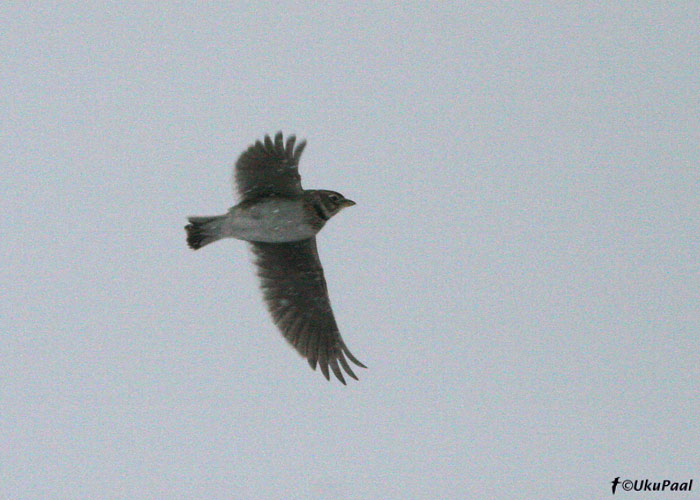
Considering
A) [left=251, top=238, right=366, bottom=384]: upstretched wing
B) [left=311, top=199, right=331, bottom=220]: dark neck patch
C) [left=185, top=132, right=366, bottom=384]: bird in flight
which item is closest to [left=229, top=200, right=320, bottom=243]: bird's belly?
[left=185, top=132, right=366, bottom=384]: bird in flight

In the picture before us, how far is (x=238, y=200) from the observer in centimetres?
1367

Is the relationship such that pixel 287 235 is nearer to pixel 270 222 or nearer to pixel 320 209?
pixel 270 222

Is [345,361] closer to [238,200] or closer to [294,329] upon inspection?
[294,329]

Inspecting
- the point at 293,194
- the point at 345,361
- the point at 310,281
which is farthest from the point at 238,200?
the point at 345,361

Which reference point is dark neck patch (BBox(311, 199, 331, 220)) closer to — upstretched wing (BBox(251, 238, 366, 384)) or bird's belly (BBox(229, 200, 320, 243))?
bird's belly (BBox(229, 200, 320, 243))

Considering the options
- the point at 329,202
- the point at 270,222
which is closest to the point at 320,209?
the point at 329,202

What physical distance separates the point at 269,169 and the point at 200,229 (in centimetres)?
136

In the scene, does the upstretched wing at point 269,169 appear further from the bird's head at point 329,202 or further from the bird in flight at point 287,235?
the bird's head at point 329,202

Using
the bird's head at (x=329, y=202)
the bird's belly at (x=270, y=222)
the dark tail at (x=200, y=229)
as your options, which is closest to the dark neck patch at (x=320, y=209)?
the bird's head at (x=329, y=202)

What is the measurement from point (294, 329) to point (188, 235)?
7.48 feet

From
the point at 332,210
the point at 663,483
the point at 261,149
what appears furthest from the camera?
the point at 663,483

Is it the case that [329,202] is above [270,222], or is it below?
above

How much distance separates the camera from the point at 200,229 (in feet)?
45.1

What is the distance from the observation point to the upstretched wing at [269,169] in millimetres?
13039
